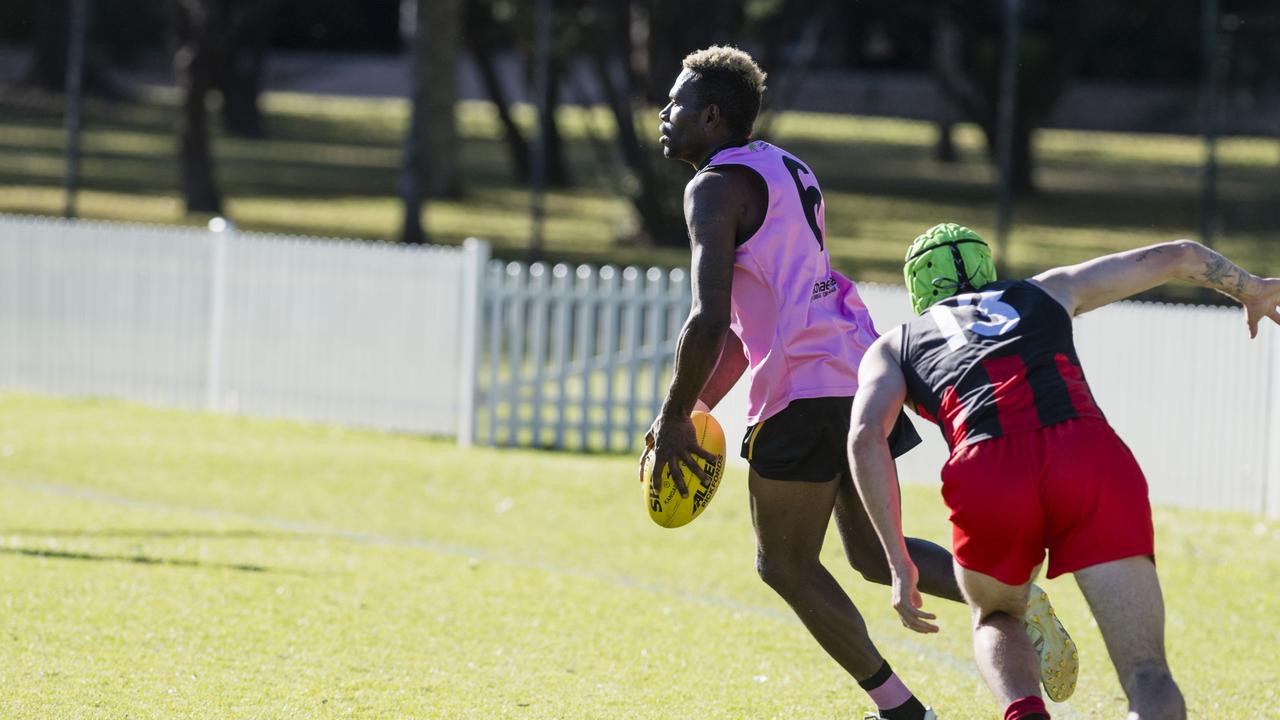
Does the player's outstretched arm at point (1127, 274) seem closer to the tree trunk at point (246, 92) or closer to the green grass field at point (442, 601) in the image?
the green grass field at point (442, 601)

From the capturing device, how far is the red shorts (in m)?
4.20

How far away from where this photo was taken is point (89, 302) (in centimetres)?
1430

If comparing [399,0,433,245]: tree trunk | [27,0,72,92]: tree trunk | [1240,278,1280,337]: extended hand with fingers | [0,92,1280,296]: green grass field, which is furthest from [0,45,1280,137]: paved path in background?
[1240,278,1280,337]: extended hand with fingers

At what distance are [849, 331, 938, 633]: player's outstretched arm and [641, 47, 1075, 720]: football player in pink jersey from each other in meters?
0.60

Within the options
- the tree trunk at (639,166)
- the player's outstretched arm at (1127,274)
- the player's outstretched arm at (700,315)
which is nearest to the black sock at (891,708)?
the player's outstretched arm at (700,315)

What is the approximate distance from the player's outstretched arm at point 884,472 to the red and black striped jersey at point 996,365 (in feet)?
0.34

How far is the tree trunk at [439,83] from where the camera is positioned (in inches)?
940

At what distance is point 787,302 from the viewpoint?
5.10 metres

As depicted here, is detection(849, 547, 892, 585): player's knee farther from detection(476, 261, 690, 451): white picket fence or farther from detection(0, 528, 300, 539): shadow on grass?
detection(476, 261, 690, 451): white picket fence

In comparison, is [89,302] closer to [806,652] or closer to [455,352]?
[455,352]

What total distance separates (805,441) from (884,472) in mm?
669

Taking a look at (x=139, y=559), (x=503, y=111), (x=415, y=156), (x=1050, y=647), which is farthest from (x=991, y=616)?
(x=503, y=111)

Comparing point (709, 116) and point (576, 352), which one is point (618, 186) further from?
point (709, 116)

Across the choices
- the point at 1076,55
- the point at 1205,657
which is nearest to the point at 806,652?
the point at 1205,657
